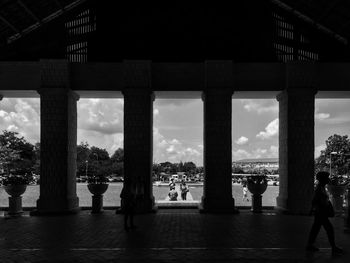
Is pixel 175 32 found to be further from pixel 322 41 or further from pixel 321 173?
pixel 321 173

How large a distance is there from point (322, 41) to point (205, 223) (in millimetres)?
10590

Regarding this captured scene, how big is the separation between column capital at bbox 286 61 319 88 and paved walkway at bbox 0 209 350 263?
6081 millimetres

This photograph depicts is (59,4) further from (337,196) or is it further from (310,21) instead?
(337,196)

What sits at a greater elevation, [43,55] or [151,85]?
[43,55]

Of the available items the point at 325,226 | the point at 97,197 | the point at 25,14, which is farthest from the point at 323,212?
the point at 25,14

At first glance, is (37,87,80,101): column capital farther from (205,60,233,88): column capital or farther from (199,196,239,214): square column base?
(199,196,239,214): square column base

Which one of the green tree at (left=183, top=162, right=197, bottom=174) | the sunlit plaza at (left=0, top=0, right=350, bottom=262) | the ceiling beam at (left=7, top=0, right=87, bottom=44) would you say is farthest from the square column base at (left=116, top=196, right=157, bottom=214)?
the green tree at (left=183, top=162, right=197, bottom=174)

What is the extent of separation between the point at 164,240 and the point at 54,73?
425 inches

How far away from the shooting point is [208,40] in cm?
1975

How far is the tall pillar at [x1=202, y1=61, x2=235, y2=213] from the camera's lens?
19.2 meters

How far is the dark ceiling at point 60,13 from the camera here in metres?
18.5

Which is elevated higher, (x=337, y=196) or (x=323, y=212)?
(x=323, y=212)

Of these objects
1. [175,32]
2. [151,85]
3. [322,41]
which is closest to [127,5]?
[175,32]

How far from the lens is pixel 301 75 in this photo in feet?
63.0
